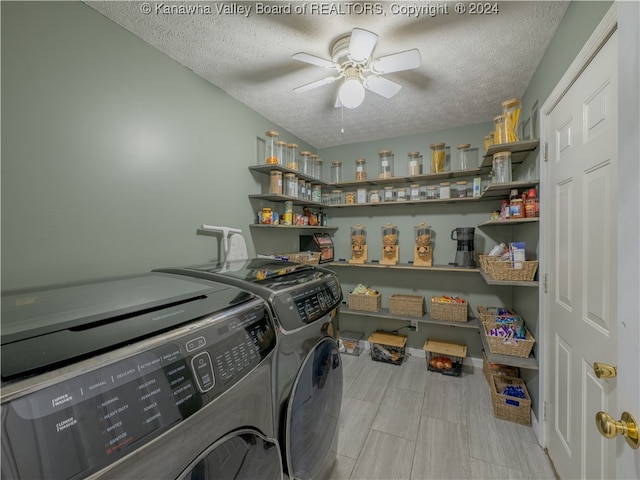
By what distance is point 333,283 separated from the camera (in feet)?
4.38

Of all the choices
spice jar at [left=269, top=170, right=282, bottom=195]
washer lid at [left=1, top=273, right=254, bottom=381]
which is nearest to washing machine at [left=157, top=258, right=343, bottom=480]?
washer lid at [left=1, top=273, right=254, bottom=381]

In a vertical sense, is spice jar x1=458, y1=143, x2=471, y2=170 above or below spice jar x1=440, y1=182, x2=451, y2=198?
above

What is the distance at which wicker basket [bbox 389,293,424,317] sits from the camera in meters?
2.71

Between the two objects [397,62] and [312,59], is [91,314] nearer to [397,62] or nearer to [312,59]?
[312,59]

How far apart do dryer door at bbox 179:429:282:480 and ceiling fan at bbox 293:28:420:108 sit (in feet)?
5.23

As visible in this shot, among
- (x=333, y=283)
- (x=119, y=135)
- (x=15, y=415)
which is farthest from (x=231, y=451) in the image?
(x=119, y=135)

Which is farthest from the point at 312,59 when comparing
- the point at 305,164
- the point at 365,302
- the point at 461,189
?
the point at 365,302

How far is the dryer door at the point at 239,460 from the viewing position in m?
0.60

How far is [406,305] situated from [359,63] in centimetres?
217

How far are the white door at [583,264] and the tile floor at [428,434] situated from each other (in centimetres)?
24

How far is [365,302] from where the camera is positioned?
2.88 meters

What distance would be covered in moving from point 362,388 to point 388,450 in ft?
2.18

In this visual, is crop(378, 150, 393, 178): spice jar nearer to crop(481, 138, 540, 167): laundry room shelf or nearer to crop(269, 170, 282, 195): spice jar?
crop(481, 138, 540, 167): laundry room shelf

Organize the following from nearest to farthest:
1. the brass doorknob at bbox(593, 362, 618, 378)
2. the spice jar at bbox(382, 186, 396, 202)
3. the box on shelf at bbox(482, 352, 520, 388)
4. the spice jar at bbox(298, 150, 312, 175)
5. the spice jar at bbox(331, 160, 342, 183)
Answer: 1. the brass doorknob at bbox(593, 362, 618, 378)
2. the box on shelf at bbox(482, 352, 520, 388)
3. the spice jar at bbox(298, 150, 312, 175)
4. the spice jar at bbox(382, 186, 396, 202)
5. the spice jar at bbox(331, 160, 342, 183)
